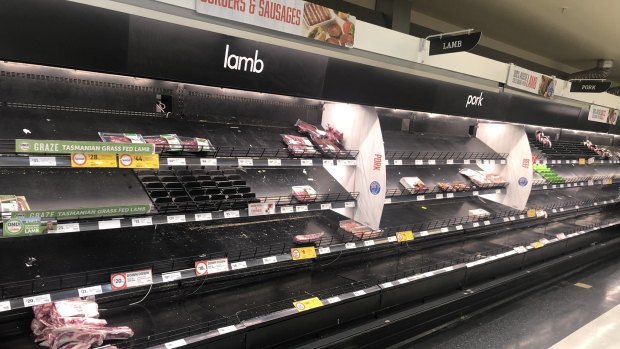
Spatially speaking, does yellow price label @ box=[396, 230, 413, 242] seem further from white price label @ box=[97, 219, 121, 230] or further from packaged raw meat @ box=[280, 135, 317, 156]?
white price label @ box=[97, 219, 121, 230]

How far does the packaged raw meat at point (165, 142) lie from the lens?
7.19ft

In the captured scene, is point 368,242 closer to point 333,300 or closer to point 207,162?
point 333,300

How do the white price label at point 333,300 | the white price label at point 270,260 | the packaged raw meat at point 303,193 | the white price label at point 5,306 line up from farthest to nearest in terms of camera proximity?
1. the packaged raw meat at point 303,193
2. the white price label at point 333,300
3. the white price label at point 270,260
4. the white price label at point 5,306

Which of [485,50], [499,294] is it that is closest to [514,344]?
[499,294]

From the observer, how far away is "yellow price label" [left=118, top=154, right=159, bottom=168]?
191 cm

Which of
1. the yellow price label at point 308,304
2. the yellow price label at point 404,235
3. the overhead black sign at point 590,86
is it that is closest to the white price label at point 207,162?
the yellow price label at point 308,304

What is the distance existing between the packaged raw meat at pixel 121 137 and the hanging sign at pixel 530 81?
340cm

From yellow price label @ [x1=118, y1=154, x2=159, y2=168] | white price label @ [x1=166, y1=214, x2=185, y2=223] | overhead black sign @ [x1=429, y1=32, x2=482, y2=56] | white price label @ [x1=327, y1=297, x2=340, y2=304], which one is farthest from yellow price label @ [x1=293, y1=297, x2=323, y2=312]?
overhead black sign @ [x1=429, y1=32, x2=482, y2=56]

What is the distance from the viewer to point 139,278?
206 cm

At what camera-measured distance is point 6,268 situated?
1923 millimetres

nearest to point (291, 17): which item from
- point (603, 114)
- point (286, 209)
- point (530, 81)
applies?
point (286, 209)

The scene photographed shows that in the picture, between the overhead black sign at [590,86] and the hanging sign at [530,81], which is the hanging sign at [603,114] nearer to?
the overhead black sign at [590,86]

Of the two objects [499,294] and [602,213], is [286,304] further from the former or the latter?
[602,213]

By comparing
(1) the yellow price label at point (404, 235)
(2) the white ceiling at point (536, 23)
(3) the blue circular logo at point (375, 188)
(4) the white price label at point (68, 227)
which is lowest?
(1) the yellow price label at point (404, 235)
